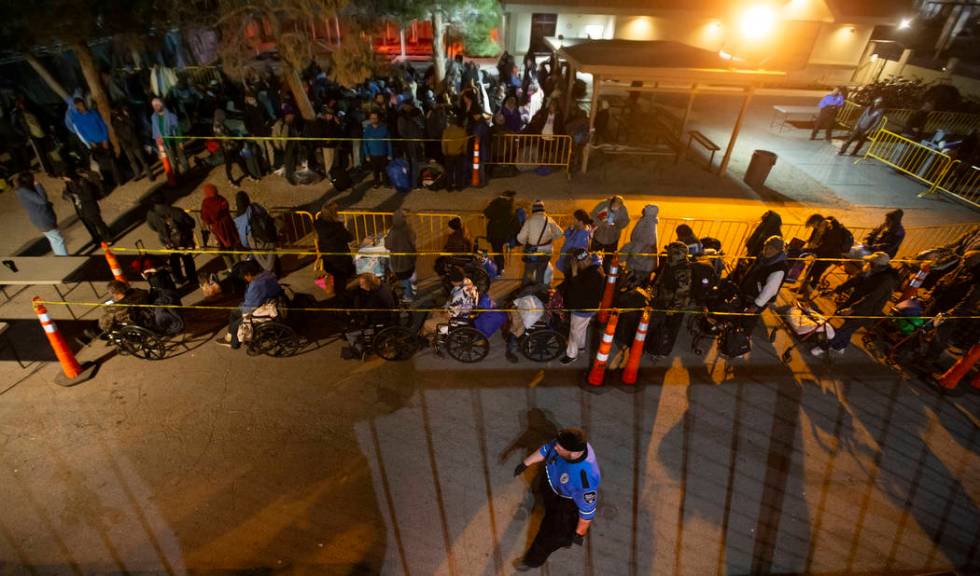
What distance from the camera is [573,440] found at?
408cm

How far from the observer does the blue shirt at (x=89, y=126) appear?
35.1ft

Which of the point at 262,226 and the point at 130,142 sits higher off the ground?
the point at 130,142

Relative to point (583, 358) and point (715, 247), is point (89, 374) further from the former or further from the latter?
point (715, 247)

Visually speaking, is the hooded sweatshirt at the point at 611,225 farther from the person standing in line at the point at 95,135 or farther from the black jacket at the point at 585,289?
the person standing in line at the point at 95,135

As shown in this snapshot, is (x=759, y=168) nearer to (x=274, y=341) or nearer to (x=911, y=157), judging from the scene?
(x=911, y=157)

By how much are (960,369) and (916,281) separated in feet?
6.65

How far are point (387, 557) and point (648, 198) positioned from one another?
10.0m

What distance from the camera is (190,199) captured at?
37.2ft

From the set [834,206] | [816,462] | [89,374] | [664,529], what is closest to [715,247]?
[816,462]

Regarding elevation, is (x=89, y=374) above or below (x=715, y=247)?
below

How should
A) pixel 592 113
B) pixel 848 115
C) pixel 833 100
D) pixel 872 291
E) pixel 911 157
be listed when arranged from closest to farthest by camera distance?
1. pixel 872 291
2. pixel 592 113
3. pixel 911 157
4. pixel 833 100
5. pixel 848 115

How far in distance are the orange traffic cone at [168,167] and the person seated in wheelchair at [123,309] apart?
6.17 metres

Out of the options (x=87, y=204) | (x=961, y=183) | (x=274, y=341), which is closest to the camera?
(x=274, y=341)

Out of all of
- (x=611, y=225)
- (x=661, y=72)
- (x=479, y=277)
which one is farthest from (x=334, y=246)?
(x=661, y=72)
